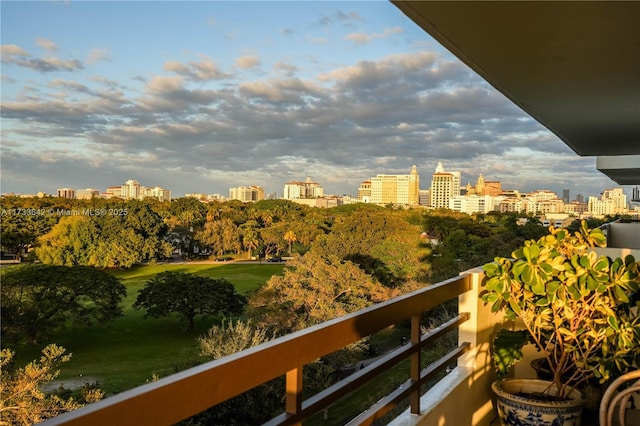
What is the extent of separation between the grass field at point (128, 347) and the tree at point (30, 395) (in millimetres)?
2631

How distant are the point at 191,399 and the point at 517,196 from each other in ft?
141

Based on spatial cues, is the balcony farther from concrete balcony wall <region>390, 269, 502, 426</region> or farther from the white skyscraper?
the white skyscraper

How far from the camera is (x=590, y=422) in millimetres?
2615

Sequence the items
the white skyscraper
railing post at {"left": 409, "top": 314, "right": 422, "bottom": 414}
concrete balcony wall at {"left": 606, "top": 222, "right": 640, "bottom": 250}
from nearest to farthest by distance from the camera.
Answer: railing post at {"left": 409, "top": 314, "right": 422, "bottom": 414}, concrete balcony wall at {"left": 606, "top": 222, "right": 640, "bottom": 250}, the white skyscraper

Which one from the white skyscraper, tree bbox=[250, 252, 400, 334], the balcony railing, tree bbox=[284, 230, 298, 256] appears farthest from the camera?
the white skyscraper

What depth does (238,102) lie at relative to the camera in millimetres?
50812

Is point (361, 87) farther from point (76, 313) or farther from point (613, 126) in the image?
point (613, 126)

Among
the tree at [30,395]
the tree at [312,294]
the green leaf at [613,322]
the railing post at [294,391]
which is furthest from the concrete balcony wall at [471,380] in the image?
the tree at [312,294]

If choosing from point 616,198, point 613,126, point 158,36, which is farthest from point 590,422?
point 158,36

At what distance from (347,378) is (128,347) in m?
34.0

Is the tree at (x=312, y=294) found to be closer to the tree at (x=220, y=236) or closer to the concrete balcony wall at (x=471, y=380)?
the tree at (x=220, y=236)

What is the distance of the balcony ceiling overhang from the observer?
2125mm

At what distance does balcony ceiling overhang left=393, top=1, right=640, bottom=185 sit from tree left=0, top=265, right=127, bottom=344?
3117 cm

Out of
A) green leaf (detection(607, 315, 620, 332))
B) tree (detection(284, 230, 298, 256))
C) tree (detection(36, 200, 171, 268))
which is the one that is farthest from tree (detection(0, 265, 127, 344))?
green leaf (detection(607, 315, 620, 332))
